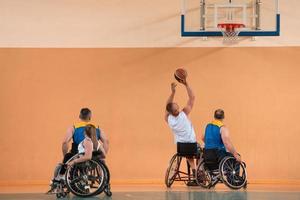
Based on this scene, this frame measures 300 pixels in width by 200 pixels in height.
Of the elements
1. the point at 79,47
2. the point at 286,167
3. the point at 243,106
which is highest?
the point at 79,47

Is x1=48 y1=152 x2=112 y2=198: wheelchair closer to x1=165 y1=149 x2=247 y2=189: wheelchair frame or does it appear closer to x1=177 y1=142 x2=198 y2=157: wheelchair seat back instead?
x1=177 y1=142 x2=198 y2=157: wheelchair seat back

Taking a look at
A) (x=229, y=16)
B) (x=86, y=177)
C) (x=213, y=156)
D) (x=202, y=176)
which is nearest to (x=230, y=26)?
(x=229, y=16)

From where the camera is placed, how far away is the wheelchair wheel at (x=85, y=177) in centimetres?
934

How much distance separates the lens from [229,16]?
42.6ft

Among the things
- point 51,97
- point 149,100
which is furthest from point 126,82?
point 51,97

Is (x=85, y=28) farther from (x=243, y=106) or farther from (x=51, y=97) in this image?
(x=243, y=106)

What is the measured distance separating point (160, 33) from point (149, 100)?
4.22 ft

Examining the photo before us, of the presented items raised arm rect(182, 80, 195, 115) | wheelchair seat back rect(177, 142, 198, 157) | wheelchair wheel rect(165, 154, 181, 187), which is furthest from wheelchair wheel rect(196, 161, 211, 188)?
raised arm rect(182, 80, 195, 115)

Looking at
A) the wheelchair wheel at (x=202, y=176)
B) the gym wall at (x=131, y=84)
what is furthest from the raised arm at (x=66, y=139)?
the gym wall at (x=131, y=84)

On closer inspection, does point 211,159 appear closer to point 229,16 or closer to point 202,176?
point 202,176

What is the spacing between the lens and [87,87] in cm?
1358

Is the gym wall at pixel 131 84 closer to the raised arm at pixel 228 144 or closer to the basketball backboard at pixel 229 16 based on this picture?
the basketball backboard at pixel 229 16

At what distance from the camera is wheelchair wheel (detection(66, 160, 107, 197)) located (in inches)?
368

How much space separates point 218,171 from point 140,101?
299 cm
